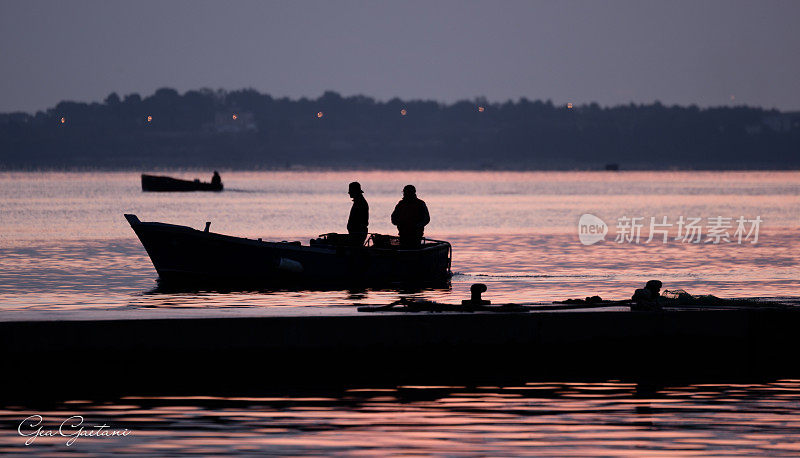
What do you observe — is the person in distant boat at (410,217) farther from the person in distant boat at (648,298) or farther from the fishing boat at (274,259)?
the person in distant boat at (648,298)

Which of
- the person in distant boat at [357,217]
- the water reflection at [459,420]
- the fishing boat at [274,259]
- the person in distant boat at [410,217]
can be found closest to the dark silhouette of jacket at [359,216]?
the person in distant boat at [357,217]

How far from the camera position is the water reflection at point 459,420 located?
45.9 feet

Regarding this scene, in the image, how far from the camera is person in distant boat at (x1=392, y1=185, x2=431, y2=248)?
100 ft

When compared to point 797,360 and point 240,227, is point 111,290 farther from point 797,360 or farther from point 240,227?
point 240,227

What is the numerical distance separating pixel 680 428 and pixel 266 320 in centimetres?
580

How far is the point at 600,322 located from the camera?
60.0 feet

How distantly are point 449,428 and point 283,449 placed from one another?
2153 mm

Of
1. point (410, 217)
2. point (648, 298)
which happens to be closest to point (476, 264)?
point (410, 217)

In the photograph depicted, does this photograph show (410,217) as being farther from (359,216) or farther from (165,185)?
(165,185)

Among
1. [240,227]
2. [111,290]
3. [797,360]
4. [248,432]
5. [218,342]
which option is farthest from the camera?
[240,227]

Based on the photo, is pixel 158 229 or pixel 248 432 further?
pixel 158 229

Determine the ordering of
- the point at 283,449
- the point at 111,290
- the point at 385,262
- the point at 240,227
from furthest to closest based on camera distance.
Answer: the point at 240,227, the point at 111,290, the point at 385,262, the point at 283,449

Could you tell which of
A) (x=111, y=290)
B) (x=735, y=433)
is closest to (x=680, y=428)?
(x=735, y=433)

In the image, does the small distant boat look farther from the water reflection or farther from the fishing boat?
the water reflection
